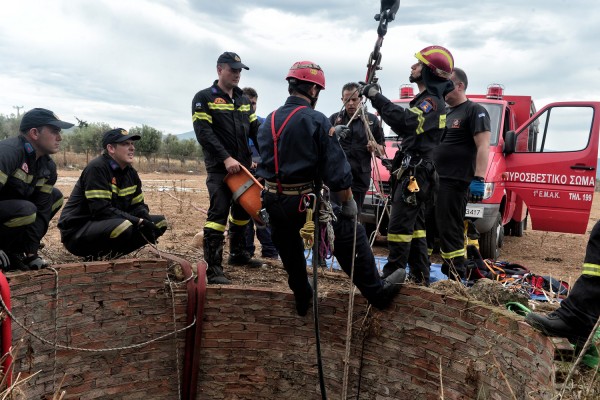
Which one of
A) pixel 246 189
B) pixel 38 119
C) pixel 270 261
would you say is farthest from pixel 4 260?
pixel 270 261

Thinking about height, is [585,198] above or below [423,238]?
above

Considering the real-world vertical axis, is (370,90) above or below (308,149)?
above

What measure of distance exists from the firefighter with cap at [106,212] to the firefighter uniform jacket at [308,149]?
1737 millimetres

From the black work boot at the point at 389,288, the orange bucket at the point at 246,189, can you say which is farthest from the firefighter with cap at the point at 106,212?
the black work boot at the point at 389,288

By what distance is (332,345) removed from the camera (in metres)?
4.53

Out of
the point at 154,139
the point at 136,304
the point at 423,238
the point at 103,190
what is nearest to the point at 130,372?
the point at 136,304

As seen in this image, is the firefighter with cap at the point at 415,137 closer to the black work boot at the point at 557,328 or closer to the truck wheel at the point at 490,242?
the black work boot at the point at 557,328

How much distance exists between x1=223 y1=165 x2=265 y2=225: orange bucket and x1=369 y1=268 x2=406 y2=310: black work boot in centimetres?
125

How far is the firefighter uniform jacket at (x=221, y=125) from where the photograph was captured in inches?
177

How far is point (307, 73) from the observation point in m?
3.46

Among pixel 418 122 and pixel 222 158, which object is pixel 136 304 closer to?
pixel 222 158

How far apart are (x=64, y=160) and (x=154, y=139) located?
8092 millimetres

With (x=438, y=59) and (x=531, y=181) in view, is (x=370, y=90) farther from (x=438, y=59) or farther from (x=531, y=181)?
(x=531, y=181)

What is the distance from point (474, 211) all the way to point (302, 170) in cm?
369
